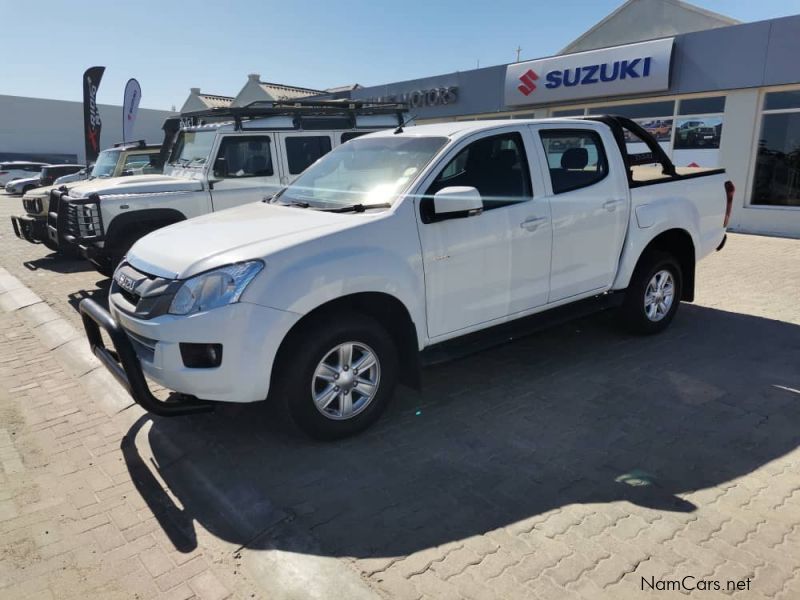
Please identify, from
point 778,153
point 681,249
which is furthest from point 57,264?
point 778,153

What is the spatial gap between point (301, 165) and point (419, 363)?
459cm

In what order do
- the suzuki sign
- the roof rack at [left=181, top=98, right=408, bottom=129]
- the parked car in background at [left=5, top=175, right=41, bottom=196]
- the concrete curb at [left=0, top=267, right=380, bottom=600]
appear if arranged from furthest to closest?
the parked car in background at [left=5, top=175, right=41, bottom=196] → the suzuki sign → the roof rack at [left=181, top=98, right=408, bottom=129] → the concrete curb at [left=0, top=267, right=380, bottom=600]

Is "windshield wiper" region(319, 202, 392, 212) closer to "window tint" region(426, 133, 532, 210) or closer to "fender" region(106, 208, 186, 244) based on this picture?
"window tint" region(426, 133, 532, 210)

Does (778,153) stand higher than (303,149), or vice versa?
(303,149)

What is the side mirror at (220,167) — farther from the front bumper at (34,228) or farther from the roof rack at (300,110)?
the front bumper at (34,228)

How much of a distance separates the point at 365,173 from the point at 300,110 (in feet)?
12.3

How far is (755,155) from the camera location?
1173 cm

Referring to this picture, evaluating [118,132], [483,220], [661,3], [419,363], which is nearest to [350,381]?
[419,363]

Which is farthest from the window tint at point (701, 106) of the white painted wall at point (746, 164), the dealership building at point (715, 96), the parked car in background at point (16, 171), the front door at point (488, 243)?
the parked car in background at point (16, 171)

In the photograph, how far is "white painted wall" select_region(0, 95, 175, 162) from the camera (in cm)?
4219

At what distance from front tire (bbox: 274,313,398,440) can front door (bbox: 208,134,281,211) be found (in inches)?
171

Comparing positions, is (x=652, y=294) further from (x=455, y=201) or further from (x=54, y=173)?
(x=54, y=173)

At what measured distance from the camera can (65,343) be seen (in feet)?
18.5

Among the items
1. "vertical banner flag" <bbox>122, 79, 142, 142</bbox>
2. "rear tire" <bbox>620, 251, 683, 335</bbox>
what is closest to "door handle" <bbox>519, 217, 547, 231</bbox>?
"rear tire" <bbox>620, 251, 683, 335</bbox>
